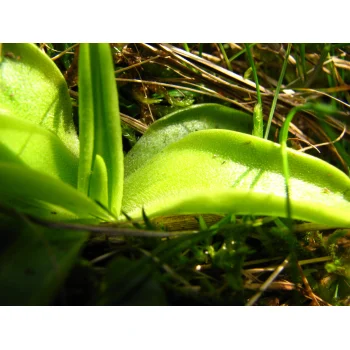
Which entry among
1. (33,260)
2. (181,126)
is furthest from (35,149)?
(181,126)

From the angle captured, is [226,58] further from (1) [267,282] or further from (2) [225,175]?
(1) [267,282]

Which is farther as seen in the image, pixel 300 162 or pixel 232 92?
pixel 232 92

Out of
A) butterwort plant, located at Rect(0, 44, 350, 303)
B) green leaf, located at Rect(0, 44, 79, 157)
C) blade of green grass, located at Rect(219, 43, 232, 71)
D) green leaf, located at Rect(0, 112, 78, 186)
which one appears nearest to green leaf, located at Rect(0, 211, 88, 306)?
butterwort plant, located at Rect(0, 44, 350, 303)

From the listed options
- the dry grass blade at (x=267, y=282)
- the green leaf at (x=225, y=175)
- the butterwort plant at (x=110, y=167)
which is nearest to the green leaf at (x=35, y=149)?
the butterwort plant at (x=110, y=167)

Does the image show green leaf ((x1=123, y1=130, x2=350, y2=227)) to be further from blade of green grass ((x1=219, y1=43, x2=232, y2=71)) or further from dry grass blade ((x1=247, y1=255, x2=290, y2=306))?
blade of green grass ((x1=219, y1=43, x2=232, y2=71))

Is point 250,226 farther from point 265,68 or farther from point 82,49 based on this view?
point 265,68
